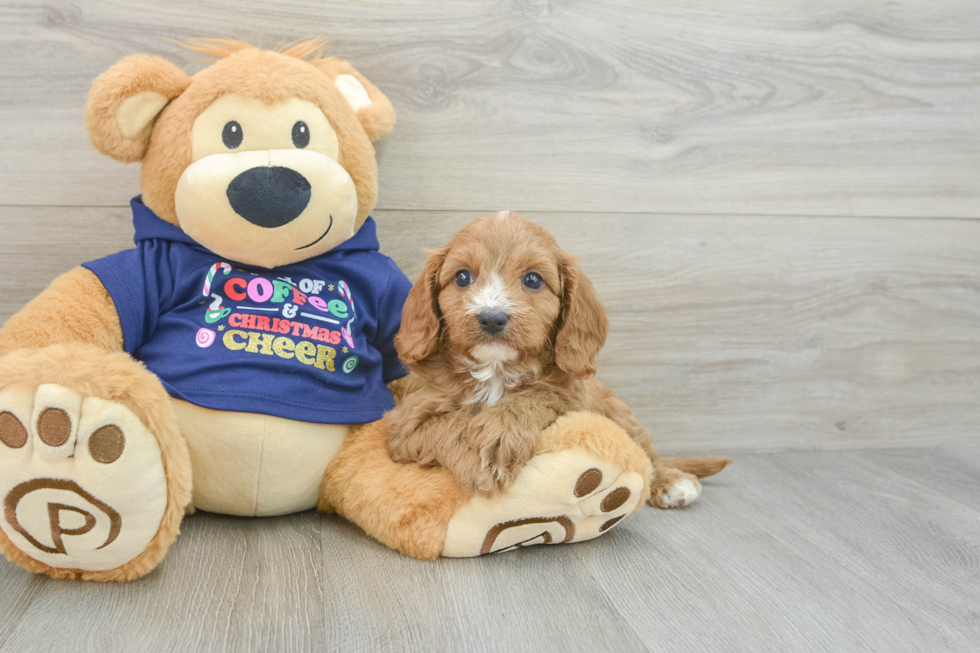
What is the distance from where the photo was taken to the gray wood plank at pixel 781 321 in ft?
5.35

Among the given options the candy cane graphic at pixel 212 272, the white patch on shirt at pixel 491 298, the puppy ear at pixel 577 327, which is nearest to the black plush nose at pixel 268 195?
the candy cane graphic at pixel 212 272

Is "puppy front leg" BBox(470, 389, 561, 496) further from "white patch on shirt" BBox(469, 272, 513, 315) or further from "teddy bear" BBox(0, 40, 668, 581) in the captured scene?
"white patch on shirt" BBox(469, 272, 513, 315)

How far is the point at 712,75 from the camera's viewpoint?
1.59 metres

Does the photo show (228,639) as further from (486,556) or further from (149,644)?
(486,556)

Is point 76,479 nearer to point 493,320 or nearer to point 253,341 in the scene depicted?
point 253,341

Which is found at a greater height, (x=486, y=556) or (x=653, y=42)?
Result: (x=653, y=42)

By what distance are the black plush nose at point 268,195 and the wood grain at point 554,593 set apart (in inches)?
20.8

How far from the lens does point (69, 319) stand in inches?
42.9

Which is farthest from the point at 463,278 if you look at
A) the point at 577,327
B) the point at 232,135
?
the point at 232,135

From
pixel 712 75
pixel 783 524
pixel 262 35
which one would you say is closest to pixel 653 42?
pixel 712 75

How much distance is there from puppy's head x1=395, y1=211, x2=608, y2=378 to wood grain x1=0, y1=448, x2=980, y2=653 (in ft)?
1.10

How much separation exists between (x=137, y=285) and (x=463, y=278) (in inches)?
21.9

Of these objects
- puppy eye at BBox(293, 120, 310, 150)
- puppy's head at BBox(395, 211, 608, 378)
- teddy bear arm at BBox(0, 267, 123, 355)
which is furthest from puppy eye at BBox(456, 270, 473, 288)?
teddy bear arm at BBox(0, 267, 123, 355)

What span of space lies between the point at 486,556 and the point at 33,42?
1272 mm
